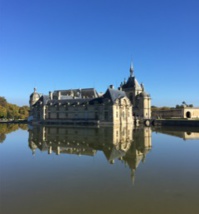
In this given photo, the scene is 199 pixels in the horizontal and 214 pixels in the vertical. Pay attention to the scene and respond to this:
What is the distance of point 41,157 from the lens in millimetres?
16703

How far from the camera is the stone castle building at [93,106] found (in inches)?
1984

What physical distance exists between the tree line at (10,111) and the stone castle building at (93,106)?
18021 mm

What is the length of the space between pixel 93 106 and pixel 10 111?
4369 centimetres

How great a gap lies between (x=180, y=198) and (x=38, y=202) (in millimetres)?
4873

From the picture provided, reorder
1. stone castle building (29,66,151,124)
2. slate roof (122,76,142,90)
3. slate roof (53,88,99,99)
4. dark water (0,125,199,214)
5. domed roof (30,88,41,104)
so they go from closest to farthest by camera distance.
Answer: dark water (0,125,199,214) < stone castle building (29,66,151,124) < slate roof (53,88,99,99) < slate roof (122,76,142,90) < domed roof (30,88,41,104)

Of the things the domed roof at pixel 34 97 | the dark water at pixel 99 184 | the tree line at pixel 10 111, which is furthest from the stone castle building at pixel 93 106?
the dark water at pixel 99 184

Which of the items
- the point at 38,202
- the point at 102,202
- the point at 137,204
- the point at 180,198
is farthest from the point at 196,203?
the point at 38,202

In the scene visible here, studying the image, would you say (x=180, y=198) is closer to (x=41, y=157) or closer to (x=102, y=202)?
(x=102, y=202)

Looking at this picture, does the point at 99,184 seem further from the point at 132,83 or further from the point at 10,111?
the point at 10,111

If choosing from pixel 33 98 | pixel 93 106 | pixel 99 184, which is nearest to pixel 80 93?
pixel 93 106

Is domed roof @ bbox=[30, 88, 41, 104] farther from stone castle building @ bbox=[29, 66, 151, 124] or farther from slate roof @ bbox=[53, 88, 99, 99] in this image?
slate roof @ bbox=[53, 88, 99, 99]

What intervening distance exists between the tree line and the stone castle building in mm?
18021

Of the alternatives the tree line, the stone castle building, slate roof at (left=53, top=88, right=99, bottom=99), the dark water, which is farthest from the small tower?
the dark water

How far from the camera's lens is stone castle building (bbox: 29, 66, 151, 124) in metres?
50.4
